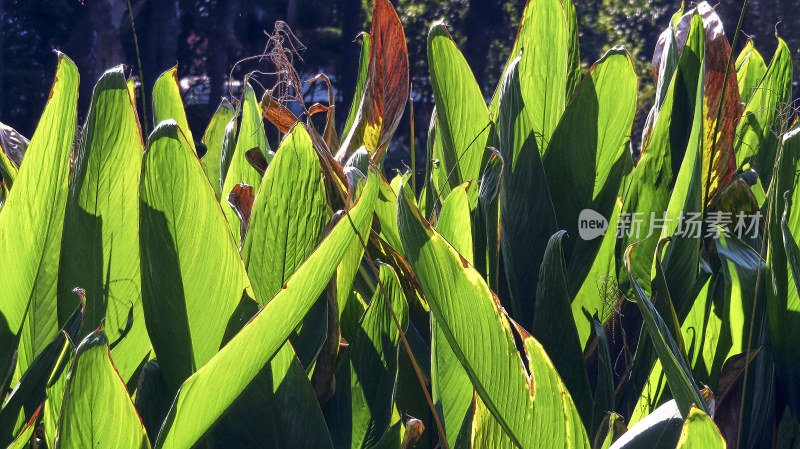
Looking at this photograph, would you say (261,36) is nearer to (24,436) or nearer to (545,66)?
(545,66)

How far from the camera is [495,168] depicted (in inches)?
28.3

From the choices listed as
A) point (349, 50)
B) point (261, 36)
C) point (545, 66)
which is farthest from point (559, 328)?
point (261, 36)

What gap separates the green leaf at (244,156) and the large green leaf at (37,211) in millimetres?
188

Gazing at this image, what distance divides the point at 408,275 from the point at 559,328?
0.15 metres

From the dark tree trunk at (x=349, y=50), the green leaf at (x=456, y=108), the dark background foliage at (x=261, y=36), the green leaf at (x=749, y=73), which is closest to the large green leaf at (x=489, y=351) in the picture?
the green leaf at (x=456, y=108)

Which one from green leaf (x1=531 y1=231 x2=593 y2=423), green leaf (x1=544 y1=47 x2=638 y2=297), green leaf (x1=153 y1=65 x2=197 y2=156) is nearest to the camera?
green leaf (x1=531 y1=231 x2=593 y2=423)

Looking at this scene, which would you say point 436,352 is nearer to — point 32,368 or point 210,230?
point 210,230

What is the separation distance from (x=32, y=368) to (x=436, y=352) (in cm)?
32

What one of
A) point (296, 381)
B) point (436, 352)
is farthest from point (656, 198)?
point (296, 381)

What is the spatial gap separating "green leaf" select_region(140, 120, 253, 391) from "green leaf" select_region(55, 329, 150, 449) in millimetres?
101

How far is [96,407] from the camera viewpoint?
0.47 m

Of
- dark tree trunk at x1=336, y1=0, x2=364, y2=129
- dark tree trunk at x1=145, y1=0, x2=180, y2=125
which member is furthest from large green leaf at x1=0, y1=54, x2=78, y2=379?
dark tree trunk at x1=145, y1=0, x2=180, y2=125

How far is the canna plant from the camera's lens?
0.50 m

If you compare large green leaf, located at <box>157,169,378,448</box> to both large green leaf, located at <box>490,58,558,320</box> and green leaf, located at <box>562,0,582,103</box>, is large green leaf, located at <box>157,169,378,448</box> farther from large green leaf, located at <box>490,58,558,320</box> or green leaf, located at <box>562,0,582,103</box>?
green leaf, located at <box>562,0,582,103</box>
